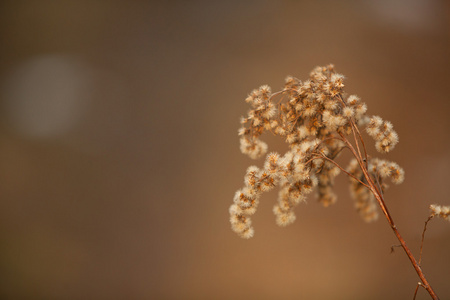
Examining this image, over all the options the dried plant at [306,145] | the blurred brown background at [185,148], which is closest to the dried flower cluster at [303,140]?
the dried plant at [306,145]

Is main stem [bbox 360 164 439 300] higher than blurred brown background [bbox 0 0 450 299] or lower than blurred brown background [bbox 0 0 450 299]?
lower

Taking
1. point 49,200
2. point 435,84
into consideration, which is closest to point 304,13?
point 435,84

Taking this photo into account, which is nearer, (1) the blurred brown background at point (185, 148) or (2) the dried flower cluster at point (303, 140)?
(2) the dried flower cluster at point (303, 140)

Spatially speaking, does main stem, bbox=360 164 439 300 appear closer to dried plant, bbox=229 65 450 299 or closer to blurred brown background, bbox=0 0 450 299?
dried plant, bbox=229 65 450 299

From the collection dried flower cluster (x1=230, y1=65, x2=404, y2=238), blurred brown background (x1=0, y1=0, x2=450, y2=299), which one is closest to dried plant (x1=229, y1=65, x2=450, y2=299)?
dried flower cluster (x1=230, y1=65, x2=404, y2=238)

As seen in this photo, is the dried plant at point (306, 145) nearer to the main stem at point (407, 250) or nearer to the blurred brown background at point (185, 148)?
the main stem at point (407, 250)

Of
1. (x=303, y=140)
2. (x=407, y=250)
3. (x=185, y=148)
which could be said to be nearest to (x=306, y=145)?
(x=303, y=140)

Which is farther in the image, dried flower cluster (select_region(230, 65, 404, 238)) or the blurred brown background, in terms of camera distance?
the blurred brown background
